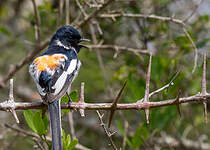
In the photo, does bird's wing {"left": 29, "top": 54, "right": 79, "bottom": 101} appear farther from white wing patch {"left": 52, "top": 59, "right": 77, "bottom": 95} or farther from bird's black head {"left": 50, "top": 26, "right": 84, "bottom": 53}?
bird's black head {"left": 50, "top": 26, "right": 84, "bottom": 53}

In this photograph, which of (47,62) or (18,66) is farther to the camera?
(18,66)

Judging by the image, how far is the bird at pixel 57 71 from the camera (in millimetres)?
2656

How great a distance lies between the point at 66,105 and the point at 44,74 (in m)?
0.59

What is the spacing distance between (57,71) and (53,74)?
69 mm

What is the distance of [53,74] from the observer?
10.5ft

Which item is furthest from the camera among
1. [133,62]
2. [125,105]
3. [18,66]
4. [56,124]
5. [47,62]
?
[133,62]

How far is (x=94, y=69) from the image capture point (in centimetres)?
534

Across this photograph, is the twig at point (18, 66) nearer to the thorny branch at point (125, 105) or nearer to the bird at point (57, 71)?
the bird at point (57, 71)

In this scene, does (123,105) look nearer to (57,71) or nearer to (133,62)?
(57,71)

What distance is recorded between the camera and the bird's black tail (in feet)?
7.94

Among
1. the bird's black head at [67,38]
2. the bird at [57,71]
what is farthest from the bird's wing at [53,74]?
the bird's black head at [67,38]

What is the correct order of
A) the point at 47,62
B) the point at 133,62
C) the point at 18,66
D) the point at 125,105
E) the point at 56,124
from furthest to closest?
1. the point at 133,62
2. the point at 18,66
3. the point at 47,62
4. the point at 56,124
5. the point at 125,105

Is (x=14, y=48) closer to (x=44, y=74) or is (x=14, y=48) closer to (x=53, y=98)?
(x=44, y=74)

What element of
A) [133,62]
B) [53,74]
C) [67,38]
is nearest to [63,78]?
[53,74]
